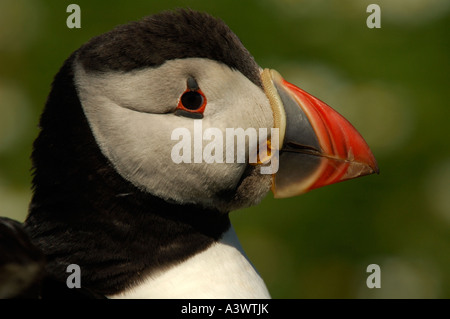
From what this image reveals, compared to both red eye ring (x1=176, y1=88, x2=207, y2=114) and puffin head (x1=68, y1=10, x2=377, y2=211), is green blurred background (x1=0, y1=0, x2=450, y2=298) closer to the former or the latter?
puffin head (x1=68, y1=10, x2=377, y2=211)

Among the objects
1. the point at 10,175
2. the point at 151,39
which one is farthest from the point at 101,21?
the point at 151,39

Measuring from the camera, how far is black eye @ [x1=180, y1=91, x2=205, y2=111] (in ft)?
5.14

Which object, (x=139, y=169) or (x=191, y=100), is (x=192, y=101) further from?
(x=139, y=169)

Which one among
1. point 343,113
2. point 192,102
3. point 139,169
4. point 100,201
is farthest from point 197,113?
point 343,113

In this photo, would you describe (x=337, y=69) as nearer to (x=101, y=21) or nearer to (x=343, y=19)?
(x=343, y=19)

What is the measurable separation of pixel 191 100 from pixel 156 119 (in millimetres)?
97

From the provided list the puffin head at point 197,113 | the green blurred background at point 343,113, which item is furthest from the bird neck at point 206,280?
the green blurred background at point 343,113

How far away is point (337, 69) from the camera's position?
12.2 feet

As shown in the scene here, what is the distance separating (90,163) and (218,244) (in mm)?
380

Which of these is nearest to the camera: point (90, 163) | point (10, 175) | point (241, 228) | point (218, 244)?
point (90, 163)

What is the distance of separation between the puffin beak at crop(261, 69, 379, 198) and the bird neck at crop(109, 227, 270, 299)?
22cm

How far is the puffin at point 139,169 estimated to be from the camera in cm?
153

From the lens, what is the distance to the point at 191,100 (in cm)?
157

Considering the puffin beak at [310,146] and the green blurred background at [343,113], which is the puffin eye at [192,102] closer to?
the puffin beak at [310,146]
